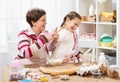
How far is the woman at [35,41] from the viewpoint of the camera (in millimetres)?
2443

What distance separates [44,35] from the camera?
248cm

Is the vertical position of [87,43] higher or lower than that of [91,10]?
lower

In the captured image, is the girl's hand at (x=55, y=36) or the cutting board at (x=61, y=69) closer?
the cutting board at (x=61, y=69)

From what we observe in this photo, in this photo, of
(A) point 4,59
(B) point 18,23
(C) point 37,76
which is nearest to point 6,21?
(B) point 18,23

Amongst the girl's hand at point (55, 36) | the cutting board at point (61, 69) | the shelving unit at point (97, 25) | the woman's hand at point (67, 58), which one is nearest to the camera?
the cutting board at point (61, 69)

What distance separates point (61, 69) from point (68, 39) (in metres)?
0.57

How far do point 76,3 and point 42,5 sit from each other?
48 centimetres

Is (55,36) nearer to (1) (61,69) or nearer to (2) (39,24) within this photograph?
(2) (39,24)

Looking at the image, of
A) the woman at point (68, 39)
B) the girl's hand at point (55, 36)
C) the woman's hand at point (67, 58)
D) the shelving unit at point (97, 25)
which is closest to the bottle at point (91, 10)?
the shelving unit at point (97, 25)

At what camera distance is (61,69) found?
2.23m

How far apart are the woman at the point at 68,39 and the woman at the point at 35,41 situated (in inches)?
3.3

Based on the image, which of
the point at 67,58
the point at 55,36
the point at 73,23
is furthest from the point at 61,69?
the point at 73,23

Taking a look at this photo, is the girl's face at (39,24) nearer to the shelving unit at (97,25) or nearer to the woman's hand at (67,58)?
the woman's hand at (67,58)

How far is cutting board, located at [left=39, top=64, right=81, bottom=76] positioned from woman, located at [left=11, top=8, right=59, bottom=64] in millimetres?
221
